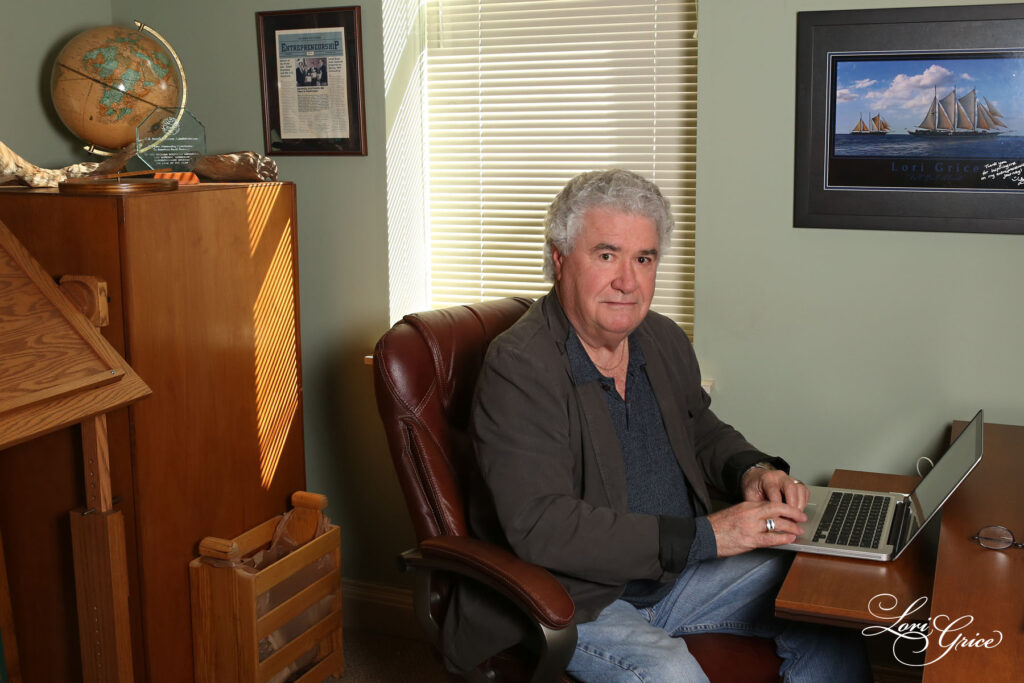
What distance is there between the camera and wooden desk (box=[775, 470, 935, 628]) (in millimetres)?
1562

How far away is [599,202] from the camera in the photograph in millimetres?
2008

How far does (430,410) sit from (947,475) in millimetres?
1024

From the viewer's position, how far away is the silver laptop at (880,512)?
1755 millimetres

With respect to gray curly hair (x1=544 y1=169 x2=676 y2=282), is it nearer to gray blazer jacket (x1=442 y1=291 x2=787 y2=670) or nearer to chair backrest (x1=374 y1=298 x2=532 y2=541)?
gray blazer jacket (x1=442 y1=291 x2=787 y2=670)

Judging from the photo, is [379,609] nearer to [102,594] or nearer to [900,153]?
[102,594]

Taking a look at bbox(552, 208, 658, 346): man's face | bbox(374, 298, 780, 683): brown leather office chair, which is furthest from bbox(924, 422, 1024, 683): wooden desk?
bbox(552, 208, 658, 346): man's face

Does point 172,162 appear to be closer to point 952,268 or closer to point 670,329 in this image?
point 670,329

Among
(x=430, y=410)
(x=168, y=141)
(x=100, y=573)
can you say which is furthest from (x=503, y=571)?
(x=168, y=141)

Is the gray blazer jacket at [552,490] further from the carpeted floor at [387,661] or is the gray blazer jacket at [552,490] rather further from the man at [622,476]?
the carpeted floor at [387,661]

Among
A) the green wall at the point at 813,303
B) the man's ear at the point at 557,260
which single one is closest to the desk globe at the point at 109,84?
A: the man's ear at the point at 557,260

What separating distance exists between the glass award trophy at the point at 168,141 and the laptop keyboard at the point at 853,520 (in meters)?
1.76

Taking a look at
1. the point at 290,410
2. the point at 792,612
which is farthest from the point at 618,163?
the point at 792,612

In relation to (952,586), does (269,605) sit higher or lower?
lower

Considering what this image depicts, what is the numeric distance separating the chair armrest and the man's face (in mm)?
512
